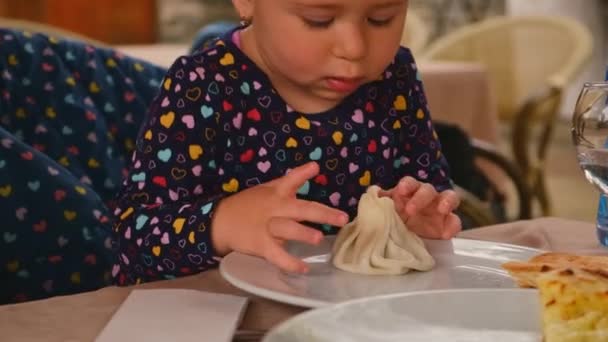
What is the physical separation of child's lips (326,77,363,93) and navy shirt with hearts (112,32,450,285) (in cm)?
14

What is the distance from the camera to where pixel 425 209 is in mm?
1085

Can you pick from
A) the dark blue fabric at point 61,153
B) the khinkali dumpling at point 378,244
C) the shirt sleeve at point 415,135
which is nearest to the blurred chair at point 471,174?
the dark blue fabric at point 61,153

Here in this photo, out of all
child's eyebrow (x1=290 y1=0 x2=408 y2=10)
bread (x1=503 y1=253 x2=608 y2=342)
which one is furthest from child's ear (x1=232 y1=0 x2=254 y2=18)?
bread (x1=503 y1=253 x2=608 y2=342)

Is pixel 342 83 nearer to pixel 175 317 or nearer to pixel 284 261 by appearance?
pixel 284 261

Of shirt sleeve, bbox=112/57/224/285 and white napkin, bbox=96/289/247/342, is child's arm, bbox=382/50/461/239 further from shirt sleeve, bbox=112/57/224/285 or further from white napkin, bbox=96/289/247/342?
white napkin, bbox=96/289/247/342

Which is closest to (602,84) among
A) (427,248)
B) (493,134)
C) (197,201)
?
(427,248)

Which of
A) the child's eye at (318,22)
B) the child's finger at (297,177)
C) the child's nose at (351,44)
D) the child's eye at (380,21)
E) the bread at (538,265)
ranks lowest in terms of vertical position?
the bread at (538,265)

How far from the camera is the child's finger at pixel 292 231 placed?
0.91 metres

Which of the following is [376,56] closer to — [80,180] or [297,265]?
[297,265]

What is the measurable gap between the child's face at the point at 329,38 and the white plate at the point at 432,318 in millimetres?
396

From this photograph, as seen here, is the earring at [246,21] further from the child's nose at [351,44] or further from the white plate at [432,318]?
the white plate at [432,318]

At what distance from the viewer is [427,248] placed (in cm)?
103

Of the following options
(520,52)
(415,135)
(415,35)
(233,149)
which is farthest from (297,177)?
(520,52)

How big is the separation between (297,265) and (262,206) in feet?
0.29
